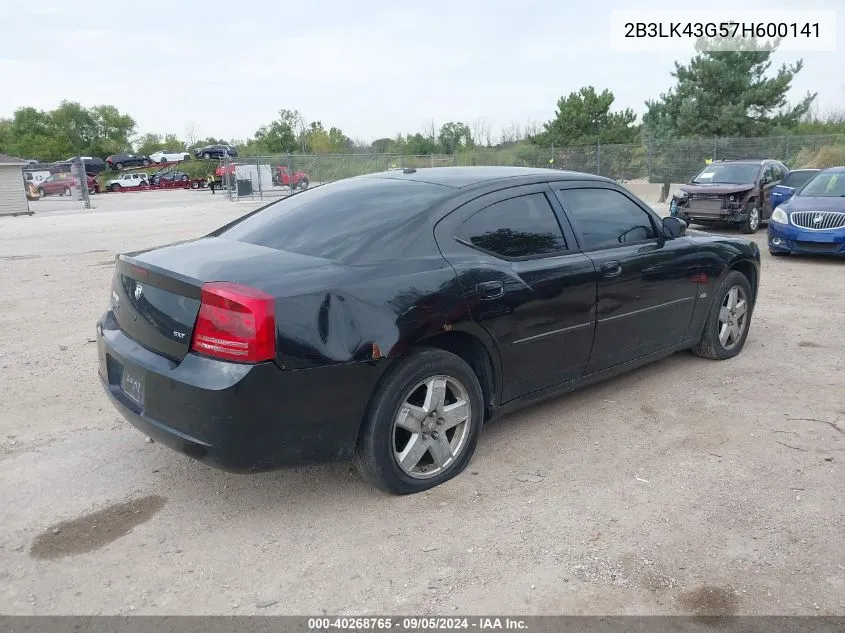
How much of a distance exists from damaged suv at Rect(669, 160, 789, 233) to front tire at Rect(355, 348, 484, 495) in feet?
40.1

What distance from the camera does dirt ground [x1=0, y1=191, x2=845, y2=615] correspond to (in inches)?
107

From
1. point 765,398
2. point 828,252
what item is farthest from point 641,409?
Result: point 828,252

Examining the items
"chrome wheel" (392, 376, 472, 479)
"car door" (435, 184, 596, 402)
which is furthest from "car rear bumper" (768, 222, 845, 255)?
"chrome wheel" (392, 376, 472, 479)

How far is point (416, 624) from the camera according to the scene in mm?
2543

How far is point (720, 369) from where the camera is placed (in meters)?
5.32

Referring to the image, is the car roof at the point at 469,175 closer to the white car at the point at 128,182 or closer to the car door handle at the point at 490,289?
the car door handle at the point at 490,289

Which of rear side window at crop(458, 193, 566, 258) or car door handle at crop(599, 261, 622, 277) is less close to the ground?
rear side window at crop(458, 193, 566, 258)

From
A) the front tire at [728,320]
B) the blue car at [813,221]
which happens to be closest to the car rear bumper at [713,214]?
the blue car at [813,221]

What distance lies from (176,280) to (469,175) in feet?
6.14

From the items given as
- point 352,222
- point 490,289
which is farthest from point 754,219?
point 352,222

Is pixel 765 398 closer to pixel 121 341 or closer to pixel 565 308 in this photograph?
pixel 565 308

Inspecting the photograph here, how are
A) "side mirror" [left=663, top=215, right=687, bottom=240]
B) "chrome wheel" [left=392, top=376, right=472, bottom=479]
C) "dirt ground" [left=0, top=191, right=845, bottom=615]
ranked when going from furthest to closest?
"side mirror" [left=663, top=215, right=687, bottom=240] → "chrome wheel" [left=392, top=376, right=472, bottom=479] → "dirt ground" [left=0, top=191, right=845, bottom=615]

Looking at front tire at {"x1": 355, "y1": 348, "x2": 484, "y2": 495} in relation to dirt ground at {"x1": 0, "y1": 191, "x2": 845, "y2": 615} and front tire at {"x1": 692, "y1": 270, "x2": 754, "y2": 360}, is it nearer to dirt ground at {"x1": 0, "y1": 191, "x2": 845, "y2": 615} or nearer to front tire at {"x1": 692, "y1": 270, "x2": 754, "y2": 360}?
dirt ground at {"x1": 0, "y1": 191, "x2": 845, "y2": 615}

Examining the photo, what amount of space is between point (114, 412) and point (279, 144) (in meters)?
75.1
